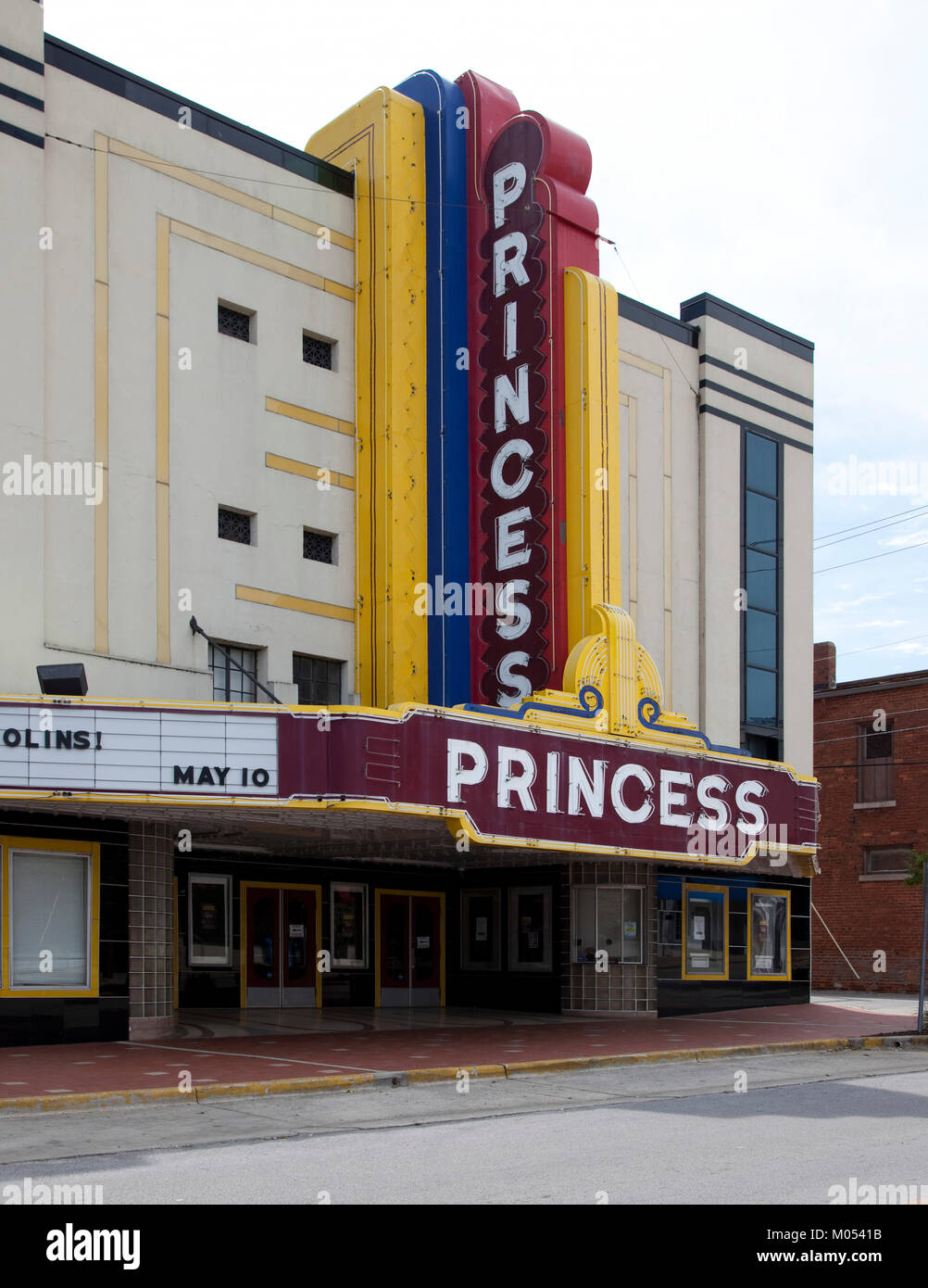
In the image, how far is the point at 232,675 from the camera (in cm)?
2088

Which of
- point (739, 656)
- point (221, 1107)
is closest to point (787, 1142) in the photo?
point (221, 1107)

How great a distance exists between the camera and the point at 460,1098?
45.4 ft

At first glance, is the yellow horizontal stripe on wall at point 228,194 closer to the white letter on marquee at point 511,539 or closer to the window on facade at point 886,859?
the white letter on marquee at point 511,539

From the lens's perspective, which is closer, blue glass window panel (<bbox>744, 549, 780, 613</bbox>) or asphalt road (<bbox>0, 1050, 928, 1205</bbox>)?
asphalt road (<bbox>0, 1050, 928, 1205</bbox>)

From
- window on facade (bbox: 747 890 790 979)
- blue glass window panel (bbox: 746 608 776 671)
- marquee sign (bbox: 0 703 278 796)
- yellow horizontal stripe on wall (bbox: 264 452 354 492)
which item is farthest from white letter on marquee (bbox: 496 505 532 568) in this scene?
window on facade (bbox: 747 890 790 979)

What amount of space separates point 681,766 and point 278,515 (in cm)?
748

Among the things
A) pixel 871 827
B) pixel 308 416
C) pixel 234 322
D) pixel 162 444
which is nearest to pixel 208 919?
pixel 162 444

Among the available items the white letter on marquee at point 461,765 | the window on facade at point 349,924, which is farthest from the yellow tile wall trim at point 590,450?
the window on facade at point 349,924

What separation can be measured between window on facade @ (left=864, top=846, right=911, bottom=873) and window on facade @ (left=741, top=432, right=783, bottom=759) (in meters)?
7.99

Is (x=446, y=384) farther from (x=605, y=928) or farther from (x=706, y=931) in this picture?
(x=706, y=931)

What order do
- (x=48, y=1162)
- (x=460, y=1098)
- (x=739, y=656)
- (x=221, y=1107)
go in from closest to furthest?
(x=48, y=1162)
(x=221, y=1107)
(x=460, y=1098)
(x=739, y=656)

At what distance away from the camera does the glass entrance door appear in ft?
83.1

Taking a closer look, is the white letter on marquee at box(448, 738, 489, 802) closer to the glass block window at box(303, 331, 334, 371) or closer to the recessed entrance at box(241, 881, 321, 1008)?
the recessed entrance at box(241, 881, 321, 1008)
